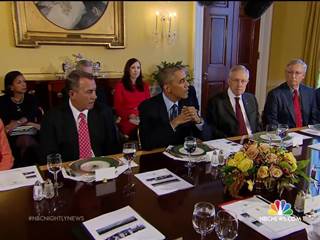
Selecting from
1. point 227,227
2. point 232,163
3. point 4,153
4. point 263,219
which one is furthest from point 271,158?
point 4,153

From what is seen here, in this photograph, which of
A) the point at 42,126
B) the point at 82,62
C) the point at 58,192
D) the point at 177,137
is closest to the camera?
the point at 58,192

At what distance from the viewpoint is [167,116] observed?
2.37 meters

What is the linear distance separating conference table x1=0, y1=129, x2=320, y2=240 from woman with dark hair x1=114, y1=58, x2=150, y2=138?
2.29 metres

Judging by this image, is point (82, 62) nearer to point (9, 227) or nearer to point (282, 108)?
point (282, 108)

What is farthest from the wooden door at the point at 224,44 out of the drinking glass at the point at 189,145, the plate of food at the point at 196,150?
the drinking glass at the point at 189,145

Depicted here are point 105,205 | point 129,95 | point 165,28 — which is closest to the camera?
point 105,205

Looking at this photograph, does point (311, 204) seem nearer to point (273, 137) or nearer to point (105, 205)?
point (105, 205)

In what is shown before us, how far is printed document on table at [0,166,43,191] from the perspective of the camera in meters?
1.48

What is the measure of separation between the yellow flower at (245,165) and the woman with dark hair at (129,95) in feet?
8.46

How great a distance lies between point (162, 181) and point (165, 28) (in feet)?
11.7

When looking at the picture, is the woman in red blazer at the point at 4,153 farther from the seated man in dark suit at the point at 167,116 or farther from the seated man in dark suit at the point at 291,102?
the seated man in dark suit at the point at 291,102

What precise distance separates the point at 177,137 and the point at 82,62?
1.82m

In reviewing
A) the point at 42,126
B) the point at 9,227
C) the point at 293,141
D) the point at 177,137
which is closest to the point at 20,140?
the point at 42,126

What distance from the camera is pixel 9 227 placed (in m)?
1.15
